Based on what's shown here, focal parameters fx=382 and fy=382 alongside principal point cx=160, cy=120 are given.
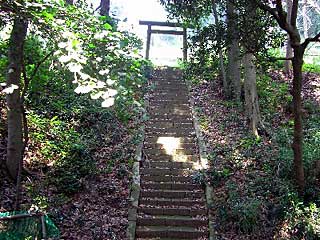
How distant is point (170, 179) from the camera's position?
8891mm

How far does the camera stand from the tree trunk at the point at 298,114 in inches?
273

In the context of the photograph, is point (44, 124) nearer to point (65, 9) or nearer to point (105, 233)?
point (105, 233)

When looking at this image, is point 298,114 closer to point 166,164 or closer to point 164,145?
point 166,164

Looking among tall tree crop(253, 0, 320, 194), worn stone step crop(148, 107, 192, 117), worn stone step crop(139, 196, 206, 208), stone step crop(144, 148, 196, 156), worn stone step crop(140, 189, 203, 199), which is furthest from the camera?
worn stone step crop(148, 107, 192, 117)

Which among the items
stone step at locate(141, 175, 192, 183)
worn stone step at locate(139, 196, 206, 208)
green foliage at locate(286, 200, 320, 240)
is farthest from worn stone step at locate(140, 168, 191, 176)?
green foliage at locate(286, 200, 320, 240)

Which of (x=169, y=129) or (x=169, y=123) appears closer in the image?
(x=169, y=129)

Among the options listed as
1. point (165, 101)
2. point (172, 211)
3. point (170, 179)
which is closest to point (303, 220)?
point (172, 211)

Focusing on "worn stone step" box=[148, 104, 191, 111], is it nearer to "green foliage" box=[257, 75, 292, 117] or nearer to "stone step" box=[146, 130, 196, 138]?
"stone step" box=[146, 130, 196, 138]

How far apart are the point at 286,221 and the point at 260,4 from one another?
155 inches

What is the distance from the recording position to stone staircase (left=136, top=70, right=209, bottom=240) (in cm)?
743

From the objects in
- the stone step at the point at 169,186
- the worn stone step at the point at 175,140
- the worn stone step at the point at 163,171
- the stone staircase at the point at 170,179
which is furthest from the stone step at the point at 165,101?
the stone step at the point at 169,186

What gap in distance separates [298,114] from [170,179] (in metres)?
3.31

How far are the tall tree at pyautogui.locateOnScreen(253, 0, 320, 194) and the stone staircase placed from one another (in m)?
2.07

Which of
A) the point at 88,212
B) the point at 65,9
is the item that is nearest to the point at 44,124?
the point at 88,212
